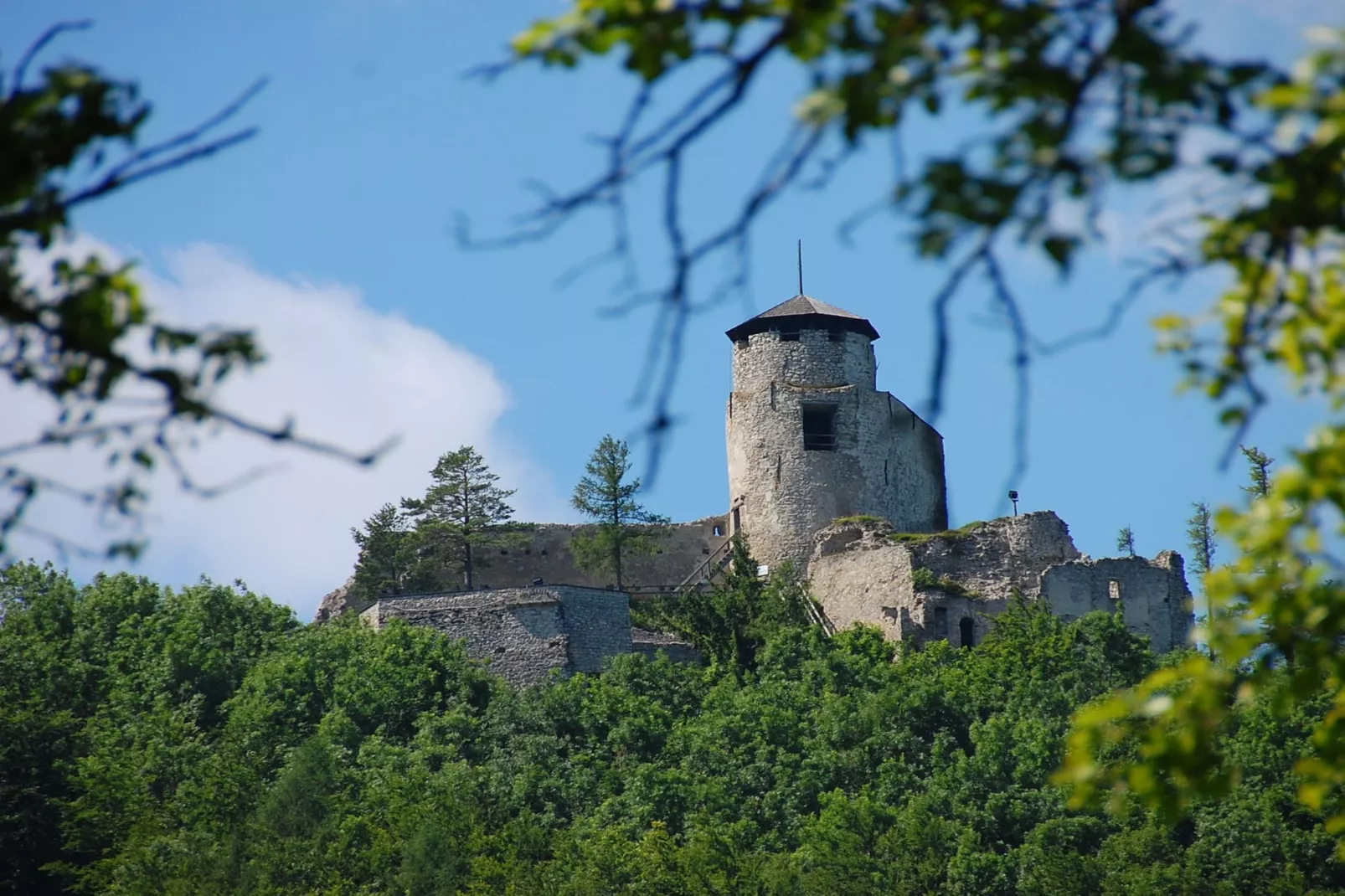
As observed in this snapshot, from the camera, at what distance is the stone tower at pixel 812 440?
122 feet

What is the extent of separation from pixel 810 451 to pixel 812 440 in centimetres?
55

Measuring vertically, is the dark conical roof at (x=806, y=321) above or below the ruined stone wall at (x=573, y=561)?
above

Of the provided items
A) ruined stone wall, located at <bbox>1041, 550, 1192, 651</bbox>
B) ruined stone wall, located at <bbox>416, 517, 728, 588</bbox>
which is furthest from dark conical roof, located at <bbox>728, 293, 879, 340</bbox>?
ruined stone wall, located at <bbox>1041, 550, 1192, 651</bbox>

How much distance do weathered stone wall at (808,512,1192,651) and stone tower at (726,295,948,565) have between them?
6.86 ft

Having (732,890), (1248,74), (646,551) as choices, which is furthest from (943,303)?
(646,551)

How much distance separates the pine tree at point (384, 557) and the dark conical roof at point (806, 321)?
767 cm

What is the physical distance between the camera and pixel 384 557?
39781 millimetres

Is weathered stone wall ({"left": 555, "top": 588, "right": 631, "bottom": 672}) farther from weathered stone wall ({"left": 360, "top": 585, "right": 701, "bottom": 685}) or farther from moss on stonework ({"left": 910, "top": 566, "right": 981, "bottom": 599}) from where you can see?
moss on stonework ({"left": 910, "top": 566, "right": 981, "bottom": 599})

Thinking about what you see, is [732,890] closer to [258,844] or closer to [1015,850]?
[1015,850]

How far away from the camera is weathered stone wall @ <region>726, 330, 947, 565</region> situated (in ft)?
122

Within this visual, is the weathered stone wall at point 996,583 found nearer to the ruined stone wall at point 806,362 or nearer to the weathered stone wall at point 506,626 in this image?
the ruined stone wall at point 806,362

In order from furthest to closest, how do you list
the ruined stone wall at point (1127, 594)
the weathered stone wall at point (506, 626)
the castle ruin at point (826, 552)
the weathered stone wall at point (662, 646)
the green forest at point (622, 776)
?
1. the weathered stone wall at point (662, 646)
2. the weathered stone wall at point (506, 626)
3. the castle ruin at point (826, 552)
4. the ruined stone wall at point (1127, 594)
5. the green forest at point (622, 776)

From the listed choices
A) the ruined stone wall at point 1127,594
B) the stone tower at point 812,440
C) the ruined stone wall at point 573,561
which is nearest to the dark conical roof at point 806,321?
the stone tower at point 812,440

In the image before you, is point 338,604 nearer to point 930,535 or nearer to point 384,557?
point 384,557
